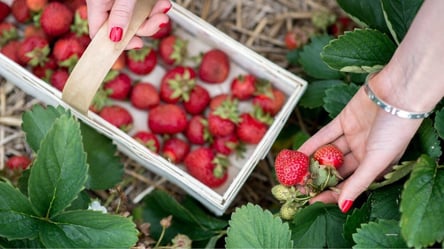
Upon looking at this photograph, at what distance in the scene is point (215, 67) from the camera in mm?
1565

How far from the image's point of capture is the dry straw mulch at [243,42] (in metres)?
1.59

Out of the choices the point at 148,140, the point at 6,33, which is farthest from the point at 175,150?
the point at 6,33

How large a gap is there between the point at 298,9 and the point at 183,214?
27.3 inches

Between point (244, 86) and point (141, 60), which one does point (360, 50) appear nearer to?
point (244, 86)

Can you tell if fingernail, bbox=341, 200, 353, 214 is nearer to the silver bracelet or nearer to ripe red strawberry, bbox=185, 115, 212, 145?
the silver bracelet

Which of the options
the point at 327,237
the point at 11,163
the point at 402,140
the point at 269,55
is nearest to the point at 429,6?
the point at 402,140

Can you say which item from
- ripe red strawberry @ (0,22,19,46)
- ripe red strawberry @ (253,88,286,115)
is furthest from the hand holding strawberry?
ripe red strawberry @ (0,22,19,46)

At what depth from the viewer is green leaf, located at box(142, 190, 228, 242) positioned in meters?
1.40

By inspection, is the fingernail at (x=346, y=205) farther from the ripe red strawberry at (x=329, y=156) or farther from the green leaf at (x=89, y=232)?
the green leaf at (x=89, y=232)

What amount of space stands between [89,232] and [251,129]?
1.87 feet

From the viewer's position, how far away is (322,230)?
1226 mm

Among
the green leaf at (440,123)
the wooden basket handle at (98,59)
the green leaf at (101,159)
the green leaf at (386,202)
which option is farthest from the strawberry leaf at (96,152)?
the green leaf at (440,123)

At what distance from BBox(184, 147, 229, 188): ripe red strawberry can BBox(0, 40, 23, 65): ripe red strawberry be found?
19.2 inches

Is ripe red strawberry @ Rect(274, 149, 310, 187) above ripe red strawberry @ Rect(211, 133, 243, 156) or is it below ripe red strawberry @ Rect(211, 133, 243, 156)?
above
